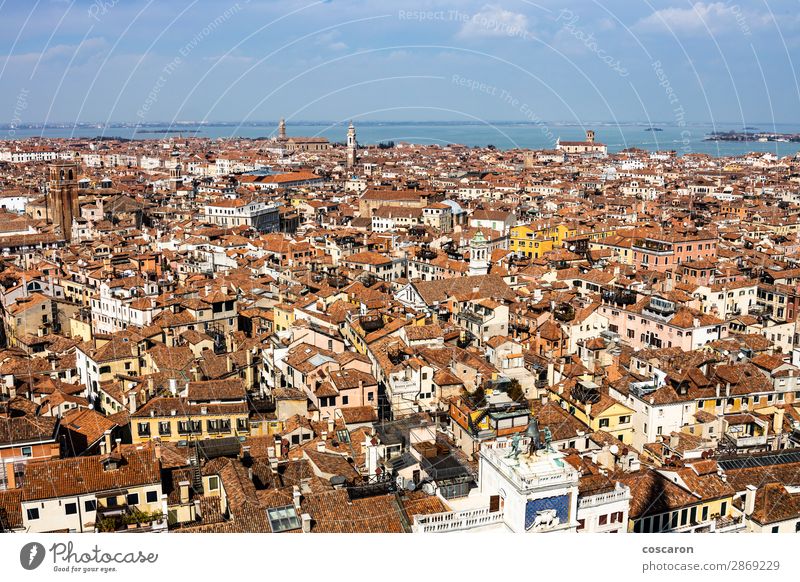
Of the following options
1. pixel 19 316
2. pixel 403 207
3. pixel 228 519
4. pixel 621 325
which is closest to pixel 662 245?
pixel 621 325

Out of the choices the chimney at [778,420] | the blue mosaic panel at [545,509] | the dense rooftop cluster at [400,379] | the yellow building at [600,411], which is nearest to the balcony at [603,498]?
the dense rooftop cluster at [400,379]

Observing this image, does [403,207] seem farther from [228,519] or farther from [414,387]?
[228,519]

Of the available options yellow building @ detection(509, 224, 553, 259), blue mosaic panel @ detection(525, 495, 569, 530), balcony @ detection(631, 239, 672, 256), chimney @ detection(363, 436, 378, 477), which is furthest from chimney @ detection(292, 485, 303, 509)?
yellow building @ detection(509, 224, 553, 259)

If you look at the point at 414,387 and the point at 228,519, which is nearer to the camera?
the point at 228,519

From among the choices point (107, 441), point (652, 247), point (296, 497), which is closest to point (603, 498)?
point (296, 497)

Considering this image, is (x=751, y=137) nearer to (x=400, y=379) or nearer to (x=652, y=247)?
(x=652, y=247)

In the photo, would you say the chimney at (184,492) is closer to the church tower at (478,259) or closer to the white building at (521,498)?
the white building at (521,498)
